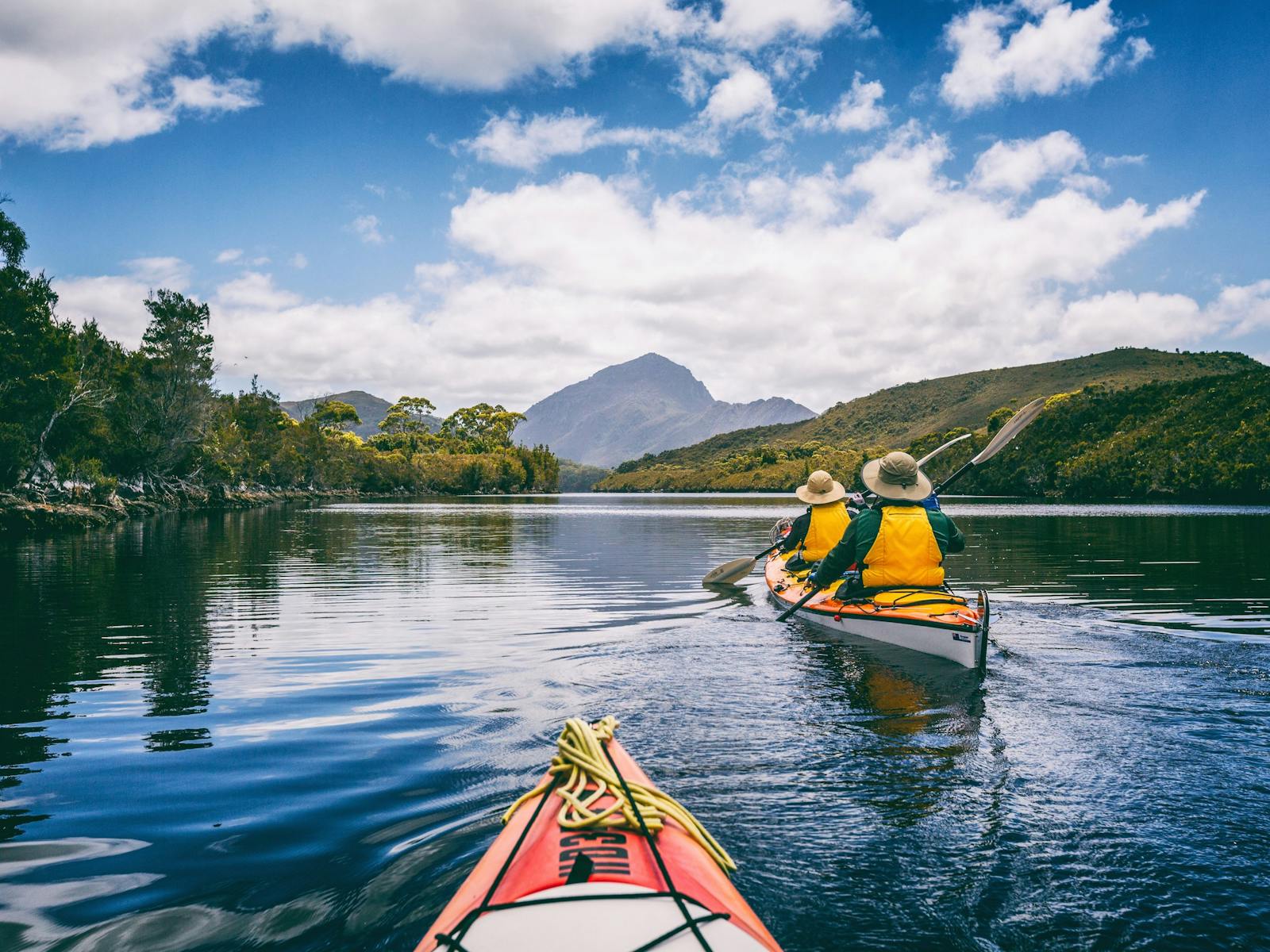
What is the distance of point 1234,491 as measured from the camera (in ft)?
217

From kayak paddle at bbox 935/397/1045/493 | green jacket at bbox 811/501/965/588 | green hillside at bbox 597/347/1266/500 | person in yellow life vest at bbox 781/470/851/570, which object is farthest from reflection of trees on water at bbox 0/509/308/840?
green hillside at bbox 597/347/1266/500

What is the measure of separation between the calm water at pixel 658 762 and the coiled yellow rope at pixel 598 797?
0.82 meters

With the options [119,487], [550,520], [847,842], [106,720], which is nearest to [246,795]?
[106,720]

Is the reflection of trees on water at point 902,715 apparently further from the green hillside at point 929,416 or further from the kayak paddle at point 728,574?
the green hillside at point 929,416

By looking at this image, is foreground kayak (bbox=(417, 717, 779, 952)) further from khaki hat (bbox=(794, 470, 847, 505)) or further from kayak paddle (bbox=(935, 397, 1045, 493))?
khaki hat (bbox=(794, 470, 847, 505))

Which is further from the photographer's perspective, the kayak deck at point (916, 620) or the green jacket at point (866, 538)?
the green jacket at point (866, 538)

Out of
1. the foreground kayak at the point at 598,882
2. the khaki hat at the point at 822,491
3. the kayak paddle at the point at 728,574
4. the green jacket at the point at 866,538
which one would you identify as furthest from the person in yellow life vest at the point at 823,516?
the foreground kayak at the point at 598,882

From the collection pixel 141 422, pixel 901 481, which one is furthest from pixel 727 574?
pixel 141 422

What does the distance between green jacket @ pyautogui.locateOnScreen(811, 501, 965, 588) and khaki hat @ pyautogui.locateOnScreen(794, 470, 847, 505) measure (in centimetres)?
309

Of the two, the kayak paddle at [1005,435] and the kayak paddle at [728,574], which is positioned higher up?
the kayak paddle at [1005,435]

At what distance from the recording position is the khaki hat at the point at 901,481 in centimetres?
992

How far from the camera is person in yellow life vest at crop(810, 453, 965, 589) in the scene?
10000 mm

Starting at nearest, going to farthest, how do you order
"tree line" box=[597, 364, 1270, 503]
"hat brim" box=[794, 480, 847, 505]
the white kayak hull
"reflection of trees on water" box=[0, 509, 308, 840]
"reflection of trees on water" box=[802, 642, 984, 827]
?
Result: "reflection of trees on water" box=[802, 642, 984, 827]
"reflection of trees on water" box=[0, 509, 308, 840]
the white kayak hull
"hat brim" box=[794, 480, 847, 505]
"tree line" box=[597, 364, 1270, 503]

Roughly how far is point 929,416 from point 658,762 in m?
192
